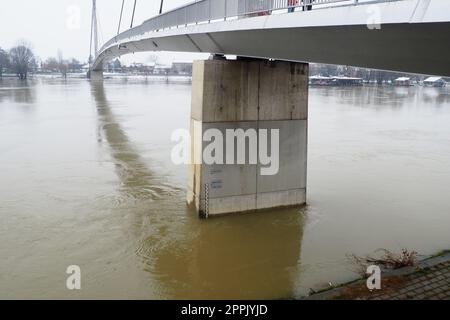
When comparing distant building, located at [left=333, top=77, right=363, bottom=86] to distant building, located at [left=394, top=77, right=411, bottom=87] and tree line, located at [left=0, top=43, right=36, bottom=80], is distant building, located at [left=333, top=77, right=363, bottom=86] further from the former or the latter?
tree line, located at [left=0, top=43, right=36, bottom=80]

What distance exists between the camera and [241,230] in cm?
1102

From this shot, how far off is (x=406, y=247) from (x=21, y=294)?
774 centimetres

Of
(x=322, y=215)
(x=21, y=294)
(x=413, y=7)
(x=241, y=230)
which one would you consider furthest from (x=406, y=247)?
(x=21, y=294)

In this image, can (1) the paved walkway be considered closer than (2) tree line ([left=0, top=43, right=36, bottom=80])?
Yes

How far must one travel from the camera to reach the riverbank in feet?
22.3

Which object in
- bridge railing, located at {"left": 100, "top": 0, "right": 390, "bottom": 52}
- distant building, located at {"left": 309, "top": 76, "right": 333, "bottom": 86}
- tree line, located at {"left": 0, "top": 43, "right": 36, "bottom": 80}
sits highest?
tree line, located at {"left": 0, "top": 43, "right": 36, "bottom": 80}

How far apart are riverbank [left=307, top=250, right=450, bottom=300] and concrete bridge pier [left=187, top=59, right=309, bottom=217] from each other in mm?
4840

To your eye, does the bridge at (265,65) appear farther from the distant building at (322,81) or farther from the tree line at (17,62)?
the tree line at (17,62)

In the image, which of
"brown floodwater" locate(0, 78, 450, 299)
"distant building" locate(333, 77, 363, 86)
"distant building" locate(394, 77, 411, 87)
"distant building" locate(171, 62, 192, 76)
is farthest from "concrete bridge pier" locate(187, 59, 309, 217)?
"distant building" locate(171, 62, 192, 76)

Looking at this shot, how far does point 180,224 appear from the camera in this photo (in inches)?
442

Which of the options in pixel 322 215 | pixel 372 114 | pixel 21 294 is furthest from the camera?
pixel 372 114

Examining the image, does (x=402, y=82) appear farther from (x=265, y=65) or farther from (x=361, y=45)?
(x=361, y=45)

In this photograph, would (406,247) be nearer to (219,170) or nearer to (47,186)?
(219,170)

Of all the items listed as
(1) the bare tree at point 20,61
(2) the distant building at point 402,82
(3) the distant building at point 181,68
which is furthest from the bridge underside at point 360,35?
(3) the distant building at point 181,68
